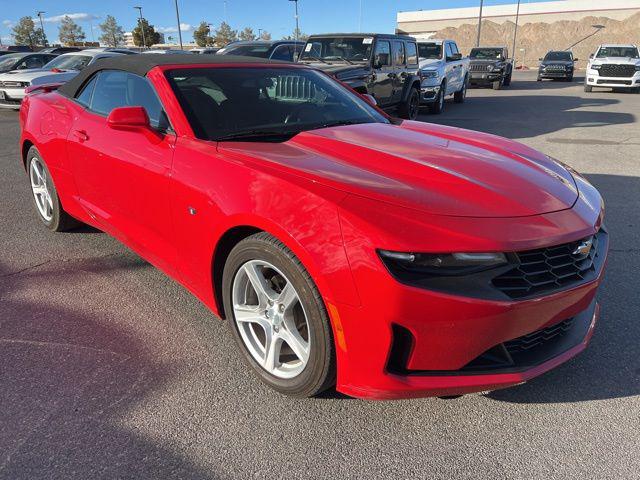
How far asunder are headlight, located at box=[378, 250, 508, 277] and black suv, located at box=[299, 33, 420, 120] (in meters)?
7.73

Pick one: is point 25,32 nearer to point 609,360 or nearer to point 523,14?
point 523,14

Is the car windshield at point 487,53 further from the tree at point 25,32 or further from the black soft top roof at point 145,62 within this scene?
the tree at point 25,32

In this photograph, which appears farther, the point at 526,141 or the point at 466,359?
the point at 526,141

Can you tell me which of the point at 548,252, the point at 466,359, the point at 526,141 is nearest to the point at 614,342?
the point at 548,252

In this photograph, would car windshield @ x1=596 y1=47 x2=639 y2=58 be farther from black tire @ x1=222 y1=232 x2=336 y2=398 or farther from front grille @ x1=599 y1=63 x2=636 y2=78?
black tire @ x1=222 y1=232 x2=336 y2=398

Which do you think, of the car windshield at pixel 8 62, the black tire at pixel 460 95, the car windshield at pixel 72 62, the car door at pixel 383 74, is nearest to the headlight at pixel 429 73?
the car door at pixel 383 74

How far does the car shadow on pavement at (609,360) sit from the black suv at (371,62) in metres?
6.43

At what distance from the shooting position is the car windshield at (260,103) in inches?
117

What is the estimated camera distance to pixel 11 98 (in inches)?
500

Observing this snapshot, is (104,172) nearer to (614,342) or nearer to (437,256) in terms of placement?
(437,256)

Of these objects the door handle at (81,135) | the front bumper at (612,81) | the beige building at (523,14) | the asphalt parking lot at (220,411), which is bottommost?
the front bumper at (612,81)

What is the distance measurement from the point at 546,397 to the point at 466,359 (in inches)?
28.1

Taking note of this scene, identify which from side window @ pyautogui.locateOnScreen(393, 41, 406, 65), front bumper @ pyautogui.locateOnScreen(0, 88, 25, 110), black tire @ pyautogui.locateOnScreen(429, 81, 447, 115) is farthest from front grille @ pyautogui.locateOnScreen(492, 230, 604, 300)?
front bumper @ pyautogui.locateOnScreen(0, 88, 25, 110)

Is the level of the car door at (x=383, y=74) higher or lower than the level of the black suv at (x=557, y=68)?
higher
